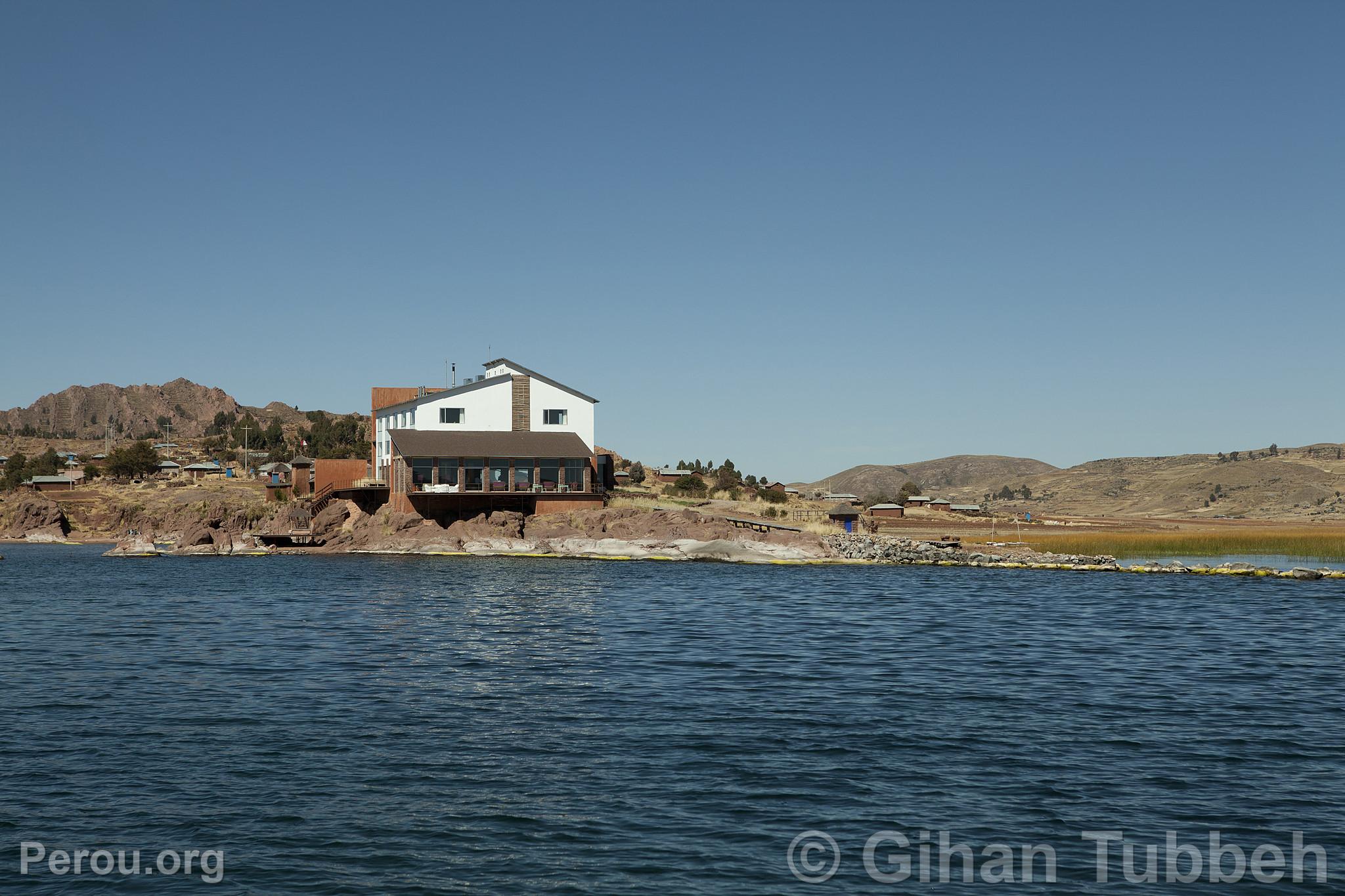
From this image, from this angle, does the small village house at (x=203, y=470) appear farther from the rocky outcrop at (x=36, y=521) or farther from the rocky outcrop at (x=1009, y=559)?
the rocky outcrop at (x=1009, y=559)

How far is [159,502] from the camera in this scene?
120062mm

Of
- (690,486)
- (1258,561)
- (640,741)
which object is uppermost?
(690,486)

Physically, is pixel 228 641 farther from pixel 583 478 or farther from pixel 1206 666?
pixel 583 478

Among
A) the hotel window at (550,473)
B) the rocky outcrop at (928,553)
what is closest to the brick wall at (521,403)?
the hotel window at (550,473)

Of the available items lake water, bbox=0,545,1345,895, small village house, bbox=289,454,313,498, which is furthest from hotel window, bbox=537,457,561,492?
lake water, bbox=0,545,1345,895

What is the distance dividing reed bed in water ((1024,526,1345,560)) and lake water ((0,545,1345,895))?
39.4 meters

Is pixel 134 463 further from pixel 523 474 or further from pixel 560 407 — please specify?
pixel 523 474

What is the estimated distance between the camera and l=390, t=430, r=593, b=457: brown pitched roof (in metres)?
83.1

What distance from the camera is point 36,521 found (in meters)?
119
